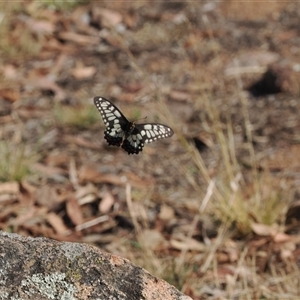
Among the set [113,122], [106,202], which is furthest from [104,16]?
[113,122]

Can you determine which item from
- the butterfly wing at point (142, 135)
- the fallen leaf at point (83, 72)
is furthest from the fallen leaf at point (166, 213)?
the fallen leaf at point (83, 72)

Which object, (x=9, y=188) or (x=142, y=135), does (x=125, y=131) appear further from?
(x=9, y=188)

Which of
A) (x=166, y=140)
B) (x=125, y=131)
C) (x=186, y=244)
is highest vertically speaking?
(x=125, y=131)

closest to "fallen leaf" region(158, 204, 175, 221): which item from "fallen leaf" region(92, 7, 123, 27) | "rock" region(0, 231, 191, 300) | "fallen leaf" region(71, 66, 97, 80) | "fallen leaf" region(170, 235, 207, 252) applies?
"fallen leaf" region(170, 235, 207, 252)

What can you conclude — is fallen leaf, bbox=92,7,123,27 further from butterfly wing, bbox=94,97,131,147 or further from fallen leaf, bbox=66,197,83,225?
Answer: butterfly wing, bbox=94,97,131,147

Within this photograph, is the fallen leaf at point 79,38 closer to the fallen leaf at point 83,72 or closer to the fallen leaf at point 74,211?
the fallen leaf at point 83,72

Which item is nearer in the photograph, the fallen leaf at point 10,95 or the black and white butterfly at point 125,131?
the black and white butterfly at point 125,131
